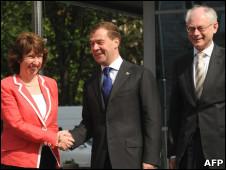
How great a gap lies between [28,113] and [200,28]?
→ 1.24 metres

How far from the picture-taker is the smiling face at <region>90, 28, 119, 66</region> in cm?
377

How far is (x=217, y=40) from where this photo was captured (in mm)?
8953

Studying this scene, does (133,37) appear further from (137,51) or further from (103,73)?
(103,73)

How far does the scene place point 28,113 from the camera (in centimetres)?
396

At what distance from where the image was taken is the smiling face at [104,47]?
148 inches

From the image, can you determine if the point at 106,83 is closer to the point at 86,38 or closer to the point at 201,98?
the point at 201,98

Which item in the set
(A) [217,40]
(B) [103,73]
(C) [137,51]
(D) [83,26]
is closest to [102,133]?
(B) [103,73]

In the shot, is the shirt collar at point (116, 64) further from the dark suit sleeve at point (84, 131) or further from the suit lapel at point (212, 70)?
the suit lapel at point (212, 70)

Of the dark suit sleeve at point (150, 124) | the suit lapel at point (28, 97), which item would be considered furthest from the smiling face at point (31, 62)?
the dark suit sleeve at point (150, 124)

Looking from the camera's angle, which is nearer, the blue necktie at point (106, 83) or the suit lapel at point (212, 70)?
the suit lapel at point (212, 70)

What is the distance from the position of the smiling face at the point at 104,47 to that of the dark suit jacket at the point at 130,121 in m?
0.11

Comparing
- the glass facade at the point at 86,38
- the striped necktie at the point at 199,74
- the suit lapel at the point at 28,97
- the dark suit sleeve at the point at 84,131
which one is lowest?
the dark suit sleeve at the point at 84,131

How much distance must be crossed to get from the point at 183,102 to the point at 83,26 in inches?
327

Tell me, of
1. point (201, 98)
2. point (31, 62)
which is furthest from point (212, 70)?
point (31, 62)
